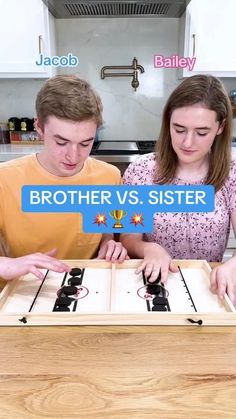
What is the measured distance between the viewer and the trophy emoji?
48 centimetres

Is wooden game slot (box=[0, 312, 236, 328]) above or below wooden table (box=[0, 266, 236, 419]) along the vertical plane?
above

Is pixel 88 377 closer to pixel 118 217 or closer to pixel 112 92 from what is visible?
pixel 118 217

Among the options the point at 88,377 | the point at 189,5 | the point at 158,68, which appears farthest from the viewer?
the point at 158,68

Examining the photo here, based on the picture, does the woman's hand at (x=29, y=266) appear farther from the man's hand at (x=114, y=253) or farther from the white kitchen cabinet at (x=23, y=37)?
→ the white kitchen cabinet at (x=23, y=37)

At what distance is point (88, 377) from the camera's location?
16.9 inches

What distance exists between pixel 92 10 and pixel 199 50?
0.49m

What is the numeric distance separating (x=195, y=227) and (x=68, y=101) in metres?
0.40

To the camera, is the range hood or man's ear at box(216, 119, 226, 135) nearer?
man's ear at box(216, 119, 226, 135)

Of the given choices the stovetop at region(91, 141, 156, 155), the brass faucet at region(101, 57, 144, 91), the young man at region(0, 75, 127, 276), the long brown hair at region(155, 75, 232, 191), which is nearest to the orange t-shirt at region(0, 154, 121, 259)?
the young man at region(0, 75, 127, 276)

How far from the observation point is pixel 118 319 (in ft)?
1.69

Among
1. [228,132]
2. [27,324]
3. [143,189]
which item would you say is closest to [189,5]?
[228,132]

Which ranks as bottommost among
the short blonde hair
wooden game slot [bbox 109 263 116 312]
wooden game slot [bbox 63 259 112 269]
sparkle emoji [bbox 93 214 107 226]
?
wooden game slot [bbox 109 263 116 312]

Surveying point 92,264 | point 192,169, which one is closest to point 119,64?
point 192,169

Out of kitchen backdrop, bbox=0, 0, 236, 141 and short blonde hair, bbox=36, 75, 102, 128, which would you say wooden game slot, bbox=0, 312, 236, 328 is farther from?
kitchen backdrop, bbox=0, 0, 236, 141
